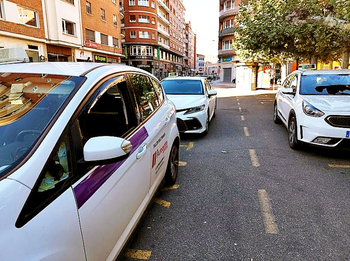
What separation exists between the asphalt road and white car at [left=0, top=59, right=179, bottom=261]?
58 centimetres

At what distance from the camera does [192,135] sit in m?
7.28

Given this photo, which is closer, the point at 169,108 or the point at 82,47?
the point at 169,108

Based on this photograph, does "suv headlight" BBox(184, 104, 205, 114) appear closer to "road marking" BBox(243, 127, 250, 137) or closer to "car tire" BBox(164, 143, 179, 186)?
"road marking" BBox(243, 127, 250, 137)

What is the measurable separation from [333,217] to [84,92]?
307 centimetres

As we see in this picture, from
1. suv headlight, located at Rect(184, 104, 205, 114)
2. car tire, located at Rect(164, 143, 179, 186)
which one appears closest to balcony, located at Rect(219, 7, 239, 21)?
suv headlight, located at Rect(184, 104, 205, 114)

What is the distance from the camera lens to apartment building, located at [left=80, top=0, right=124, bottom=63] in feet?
83.5

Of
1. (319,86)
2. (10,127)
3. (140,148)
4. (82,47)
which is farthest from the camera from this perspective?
(82,47)

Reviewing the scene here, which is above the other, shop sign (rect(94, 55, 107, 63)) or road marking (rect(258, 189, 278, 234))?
shop sign (rect(94, 55, 107, 63))

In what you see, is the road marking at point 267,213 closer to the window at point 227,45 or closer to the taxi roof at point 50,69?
the taxi roof at point 50,69

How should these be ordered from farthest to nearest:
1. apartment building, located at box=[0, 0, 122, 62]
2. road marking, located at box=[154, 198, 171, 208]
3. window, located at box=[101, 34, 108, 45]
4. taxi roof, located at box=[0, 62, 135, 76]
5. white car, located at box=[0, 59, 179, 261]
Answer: window, located at box=[101, 34, 108, 45] < apartment building, located at box=[0, 0, 122, 62] < road marking, located at box=[154, 198, 171, 208] < taxi roof, located at box=[0, 62, 135, 76] < white car, located at box=[0, 59, 179, 261]

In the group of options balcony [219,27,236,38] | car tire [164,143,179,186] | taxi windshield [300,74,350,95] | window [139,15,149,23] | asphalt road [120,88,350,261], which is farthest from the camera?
window [139,15,149,23]

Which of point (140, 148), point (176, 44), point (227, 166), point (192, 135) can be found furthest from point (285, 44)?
point (176, 44)

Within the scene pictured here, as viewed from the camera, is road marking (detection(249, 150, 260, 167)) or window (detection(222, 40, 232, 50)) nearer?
road marking (detection(249, 150, 260, 167))

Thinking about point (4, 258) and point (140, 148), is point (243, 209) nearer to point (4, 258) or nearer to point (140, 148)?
point (140, 148)
